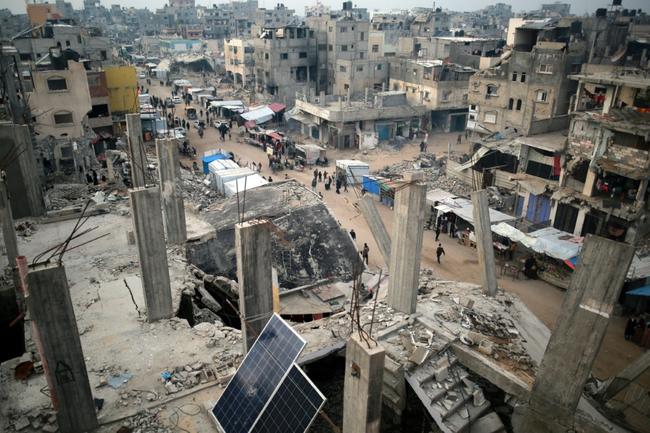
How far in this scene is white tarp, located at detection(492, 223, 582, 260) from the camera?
18703mm

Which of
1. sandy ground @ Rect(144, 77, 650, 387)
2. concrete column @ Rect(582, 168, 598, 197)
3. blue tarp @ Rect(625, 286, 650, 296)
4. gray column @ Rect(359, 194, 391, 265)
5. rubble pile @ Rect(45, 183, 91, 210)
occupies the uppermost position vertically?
gray column @ Rect(359, 194, 391, 265)

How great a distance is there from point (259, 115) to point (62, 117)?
1818 centimetres

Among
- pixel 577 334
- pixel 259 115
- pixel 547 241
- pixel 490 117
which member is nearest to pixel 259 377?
pixel 577 334

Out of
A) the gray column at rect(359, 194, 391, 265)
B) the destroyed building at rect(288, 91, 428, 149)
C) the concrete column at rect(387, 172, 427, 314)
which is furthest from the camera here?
the destroyed building at rect(288, 91, 428, 149)

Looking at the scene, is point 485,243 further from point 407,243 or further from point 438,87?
point 438,87

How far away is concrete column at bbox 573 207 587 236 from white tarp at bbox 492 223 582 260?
2245 mm

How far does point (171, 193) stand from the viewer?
16.9 m

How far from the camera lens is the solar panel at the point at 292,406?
735 cm

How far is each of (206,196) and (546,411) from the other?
21.0m

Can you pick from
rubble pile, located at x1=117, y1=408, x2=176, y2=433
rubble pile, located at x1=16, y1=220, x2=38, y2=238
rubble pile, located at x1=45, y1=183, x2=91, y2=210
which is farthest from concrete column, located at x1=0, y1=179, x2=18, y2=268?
rubble pile, located at x1=117, y1=408, x2=176, y2=433

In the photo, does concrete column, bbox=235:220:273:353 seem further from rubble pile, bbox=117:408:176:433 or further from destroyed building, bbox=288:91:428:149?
destroyed building, bbox=288:91:428:149

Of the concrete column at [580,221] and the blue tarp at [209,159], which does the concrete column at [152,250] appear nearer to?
the blue tarp at [209,159]

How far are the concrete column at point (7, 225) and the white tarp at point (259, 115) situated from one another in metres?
29.5

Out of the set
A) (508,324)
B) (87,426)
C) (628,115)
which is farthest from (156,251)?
(628,115)
